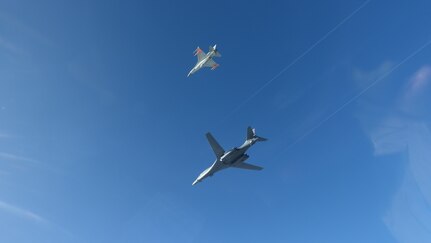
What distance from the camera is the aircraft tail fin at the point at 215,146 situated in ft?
231

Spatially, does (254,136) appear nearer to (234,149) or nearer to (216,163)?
(234,149)

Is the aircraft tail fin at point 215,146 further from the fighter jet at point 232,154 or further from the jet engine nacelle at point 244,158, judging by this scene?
the jet engine nacelle at point 244,158

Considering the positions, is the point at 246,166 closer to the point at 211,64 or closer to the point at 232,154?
the point at 232,154

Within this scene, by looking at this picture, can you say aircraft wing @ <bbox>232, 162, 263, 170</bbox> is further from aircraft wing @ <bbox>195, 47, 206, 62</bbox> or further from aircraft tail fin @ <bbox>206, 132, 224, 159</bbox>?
aircraft wing @ <bbox>195, 47, 206, 62</bbox>

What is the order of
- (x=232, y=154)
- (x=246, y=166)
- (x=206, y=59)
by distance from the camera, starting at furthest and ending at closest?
(x=206, y=59) < (x=246, y=166) < (x=232, y=154)

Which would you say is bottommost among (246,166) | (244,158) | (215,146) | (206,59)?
(244,158)

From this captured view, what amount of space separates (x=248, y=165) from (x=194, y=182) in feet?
47.4

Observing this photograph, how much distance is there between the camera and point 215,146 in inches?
2800

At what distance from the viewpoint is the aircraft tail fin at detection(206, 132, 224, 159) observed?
231 ft

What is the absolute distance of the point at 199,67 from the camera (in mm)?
87688

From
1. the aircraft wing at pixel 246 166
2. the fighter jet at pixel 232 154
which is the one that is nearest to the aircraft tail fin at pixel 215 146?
the fighter jet at pixel 232 154

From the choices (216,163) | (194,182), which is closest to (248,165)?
(216,163)

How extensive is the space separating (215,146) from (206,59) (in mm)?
25282

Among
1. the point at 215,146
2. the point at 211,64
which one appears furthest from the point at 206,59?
the point at 215,146
